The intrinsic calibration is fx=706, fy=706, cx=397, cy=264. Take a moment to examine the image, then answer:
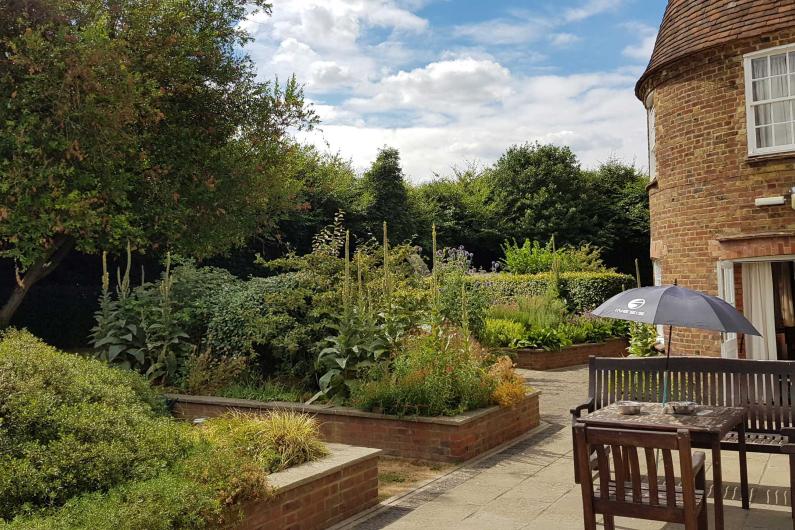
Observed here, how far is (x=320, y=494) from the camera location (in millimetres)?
5457

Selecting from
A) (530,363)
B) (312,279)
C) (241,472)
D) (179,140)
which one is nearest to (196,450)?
(241,472)

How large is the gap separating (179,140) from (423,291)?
6877mm

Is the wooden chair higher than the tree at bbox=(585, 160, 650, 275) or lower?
lower

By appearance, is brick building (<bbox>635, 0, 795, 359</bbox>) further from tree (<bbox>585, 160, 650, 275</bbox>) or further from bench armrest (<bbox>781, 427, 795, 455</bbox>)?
tree (<bbox>585, 160, 650, 275</bbox>)

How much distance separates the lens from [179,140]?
1383 cm

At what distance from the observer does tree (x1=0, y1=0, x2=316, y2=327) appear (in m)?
10.7

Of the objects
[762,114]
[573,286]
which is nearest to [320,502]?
[762,114]

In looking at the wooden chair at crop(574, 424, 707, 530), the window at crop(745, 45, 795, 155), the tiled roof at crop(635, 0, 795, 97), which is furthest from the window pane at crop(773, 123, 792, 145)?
the wooden chair at crop(574, 424, 707, 530)

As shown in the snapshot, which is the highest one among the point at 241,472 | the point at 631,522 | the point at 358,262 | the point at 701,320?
the point at 358,262

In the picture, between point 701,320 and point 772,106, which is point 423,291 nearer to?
point 701,320

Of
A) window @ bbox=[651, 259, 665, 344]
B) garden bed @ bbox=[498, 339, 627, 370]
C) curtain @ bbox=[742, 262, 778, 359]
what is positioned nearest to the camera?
curtain @ bbox=[742, 262, 778, 359]

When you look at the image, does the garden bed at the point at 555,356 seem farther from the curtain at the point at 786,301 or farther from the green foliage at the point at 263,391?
the green foliage at the point at 263,391

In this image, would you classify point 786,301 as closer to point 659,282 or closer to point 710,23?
point 659,282

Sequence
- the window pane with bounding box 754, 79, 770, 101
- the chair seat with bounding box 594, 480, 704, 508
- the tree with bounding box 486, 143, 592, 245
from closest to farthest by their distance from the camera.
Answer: the chair seat with bounding box 594, 480, 704, 508 → the window pane with bounding box 754, 79, 770, 101 → the tree with bounding box 486, 143, 592, 245
